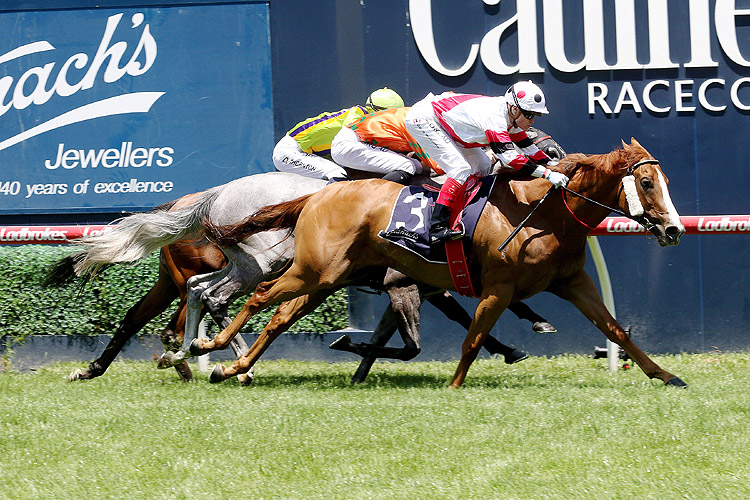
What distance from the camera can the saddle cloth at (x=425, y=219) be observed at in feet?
21.0

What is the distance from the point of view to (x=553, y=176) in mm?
6145

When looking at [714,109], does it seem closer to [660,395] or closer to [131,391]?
[660,395]

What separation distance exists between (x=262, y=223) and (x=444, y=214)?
1.41m

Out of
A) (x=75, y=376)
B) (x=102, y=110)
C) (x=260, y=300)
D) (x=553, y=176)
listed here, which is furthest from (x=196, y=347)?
(x=102, y=110)

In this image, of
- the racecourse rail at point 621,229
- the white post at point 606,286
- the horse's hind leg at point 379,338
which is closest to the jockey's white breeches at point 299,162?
the horse's hind leg at point 379,338

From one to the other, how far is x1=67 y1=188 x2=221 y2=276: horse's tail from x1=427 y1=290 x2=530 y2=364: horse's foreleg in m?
1.87

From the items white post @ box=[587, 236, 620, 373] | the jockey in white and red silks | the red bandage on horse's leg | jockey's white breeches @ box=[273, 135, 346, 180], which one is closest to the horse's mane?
the jockey in white and red silks

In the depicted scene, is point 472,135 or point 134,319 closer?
point 472,135

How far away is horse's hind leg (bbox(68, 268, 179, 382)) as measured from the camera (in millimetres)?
7492

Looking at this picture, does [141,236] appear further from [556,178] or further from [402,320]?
[556,178]

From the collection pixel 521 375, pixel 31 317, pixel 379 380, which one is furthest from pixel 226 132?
pixel 521 375

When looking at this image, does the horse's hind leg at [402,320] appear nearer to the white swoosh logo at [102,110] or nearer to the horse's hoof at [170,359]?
the horse's hoof at [170,359]

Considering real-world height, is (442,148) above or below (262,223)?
above

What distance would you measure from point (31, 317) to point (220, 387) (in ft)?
9.06
